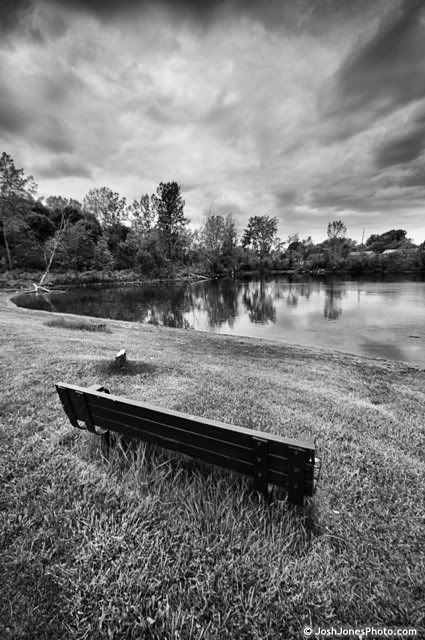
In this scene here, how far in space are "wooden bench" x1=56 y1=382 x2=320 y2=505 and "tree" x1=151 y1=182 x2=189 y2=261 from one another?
56315mm

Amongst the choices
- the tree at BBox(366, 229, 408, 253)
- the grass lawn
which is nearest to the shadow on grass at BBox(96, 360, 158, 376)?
the grass lawn

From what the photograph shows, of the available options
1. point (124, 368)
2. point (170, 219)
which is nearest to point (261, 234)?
point (170, 219)

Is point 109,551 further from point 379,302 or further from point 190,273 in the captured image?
point 190,273

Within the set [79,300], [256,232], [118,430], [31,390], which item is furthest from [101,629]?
[256,232]

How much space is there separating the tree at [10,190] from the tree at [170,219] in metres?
26.1

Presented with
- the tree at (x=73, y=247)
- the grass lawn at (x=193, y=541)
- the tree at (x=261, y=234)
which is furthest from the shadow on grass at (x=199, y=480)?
the tree at (x=261, y=234)

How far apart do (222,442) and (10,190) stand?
43.4 m

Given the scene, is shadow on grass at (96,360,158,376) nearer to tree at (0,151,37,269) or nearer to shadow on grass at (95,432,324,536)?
shadow on grass at (95,432,324,536)

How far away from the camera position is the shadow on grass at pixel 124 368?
4.87m

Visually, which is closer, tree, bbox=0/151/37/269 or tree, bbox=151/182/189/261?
tree, bbox=0/151/37/269

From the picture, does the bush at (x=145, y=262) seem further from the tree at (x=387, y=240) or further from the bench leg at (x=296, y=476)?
the tree at (x=387, y=240)

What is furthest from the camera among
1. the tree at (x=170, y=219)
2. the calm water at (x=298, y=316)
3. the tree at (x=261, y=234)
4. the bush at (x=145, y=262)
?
the tree at (x=261, y=234)

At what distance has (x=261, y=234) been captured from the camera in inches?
3049

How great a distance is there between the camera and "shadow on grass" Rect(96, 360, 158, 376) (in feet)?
16.0
